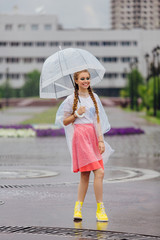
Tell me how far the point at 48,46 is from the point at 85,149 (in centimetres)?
14348

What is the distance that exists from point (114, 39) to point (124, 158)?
136220 millimetres

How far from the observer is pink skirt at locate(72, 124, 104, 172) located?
8.07m

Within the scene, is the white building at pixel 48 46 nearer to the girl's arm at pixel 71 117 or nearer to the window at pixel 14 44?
the window at pixel 14 44

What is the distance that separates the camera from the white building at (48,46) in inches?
5930

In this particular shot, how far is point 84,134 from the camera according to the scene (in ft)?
26.8

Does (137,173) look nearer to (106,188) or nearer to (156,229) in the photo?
A: (106,188)

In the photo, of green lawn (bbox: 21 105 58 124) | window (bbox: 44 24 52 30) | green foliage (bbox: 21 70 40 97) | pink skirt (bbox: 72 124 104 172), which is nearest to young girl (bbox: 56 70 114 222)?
pink skirt (bbox: 72 124 104 172)

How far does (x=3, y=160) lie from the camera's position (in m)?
17.5

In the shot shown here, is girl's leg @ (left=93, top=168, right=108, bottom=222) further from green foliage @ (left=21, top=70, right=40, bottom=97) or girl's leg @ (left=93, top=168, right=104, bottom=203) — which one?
green foliage @ (left=21, top=70, right=40, bottom=97)

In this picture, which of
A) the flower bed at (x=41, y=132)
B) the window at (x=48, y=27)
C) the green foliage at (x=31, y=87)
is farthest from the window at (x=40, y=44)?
the flower bed at (x=41, y=132)

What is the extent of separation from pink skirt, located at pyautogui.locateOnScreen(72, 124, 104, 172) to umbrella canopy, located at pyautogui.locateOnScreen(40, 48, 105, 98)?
0.70 meters

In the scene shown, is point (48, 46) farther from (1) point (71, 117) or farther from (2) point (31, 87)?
(1) point (71, 117)

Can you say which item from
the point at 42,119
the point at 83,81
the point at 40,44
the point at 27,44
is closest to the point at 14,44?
the point at 27,44

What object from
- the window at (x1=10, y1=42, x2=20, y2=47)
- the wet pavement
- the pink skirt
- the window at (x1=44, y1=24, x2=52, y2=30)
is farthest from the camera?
the window at (x1=44, y1=24, x2=52, y2=30)
